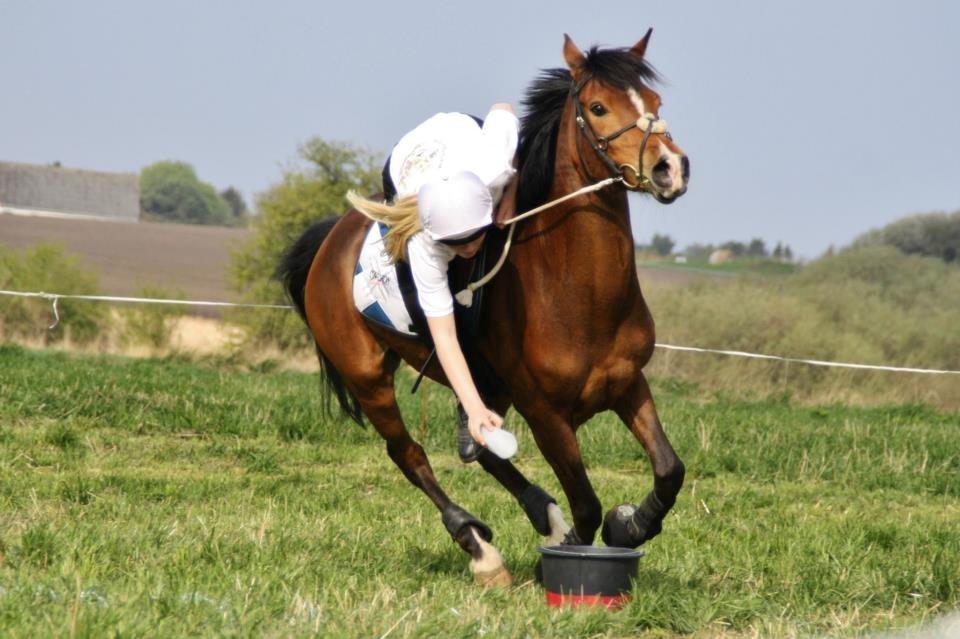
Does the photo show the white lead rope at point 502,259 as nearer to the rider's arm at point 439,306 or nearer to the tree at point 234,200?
the rider's arm at point 439,306

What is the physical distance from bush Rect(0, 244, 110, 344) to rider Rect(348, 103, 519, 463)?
60.0ft

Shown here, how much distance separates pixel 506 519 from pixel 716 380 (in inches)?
528

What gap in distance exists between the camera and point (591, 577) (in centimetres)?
511

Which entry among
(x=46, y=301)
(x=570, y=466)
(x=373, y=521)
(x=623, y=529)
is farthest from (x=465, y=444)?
(x=46, y=301)

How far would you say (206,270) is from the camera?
45438 mm

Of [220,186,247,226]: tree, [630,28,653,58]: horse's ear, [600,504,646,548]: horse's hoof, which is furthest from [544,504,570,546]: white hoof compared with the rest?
[220,186,247,226]: tree

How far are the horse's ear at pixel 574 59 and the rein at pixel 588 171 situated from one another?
0.06 metres

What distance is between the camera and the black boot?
654 cm

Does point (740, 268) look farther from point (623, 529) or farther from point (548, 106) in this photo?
point (623, 529)

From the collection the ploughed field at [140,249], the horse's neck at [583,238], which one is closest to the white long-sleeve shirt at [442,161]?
the horse's neck at [583,238]

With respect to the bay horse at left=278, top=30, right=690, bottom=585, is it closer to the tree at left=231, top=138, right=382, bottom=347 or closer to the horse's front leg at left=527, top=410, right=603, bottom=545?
the horse's front leg at left=527, top=410, right=603, bottom=545

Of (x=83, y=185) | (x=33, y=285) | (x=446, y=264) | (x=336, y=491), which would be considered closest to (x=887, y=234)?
(x=33, y=285)

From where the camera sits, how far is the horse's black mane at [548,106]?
5566 mm

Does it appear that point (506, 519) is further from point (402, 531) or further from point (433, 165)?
point (433, 165)
